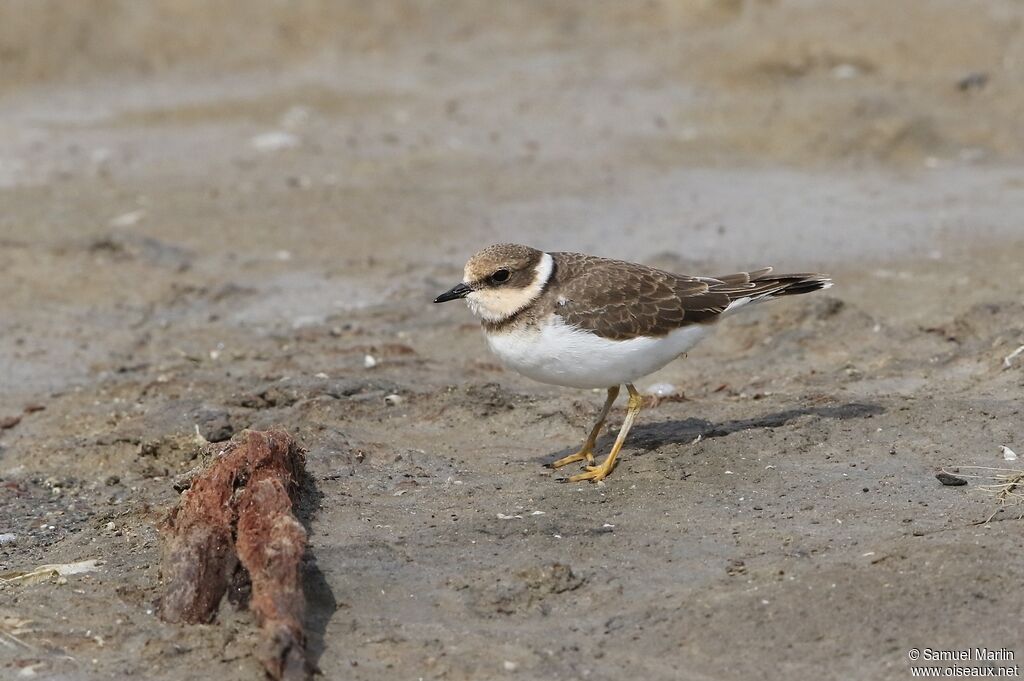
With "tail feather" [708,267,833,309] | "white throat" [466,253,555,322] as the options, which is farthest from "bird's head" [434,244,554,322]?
"tail feather" [708,267,833,309]

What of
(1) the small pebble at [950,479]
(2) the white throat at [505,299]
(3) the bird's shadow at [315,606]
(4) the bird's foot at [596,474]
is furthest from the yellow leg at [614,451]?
(1) the small pebble at [950,479]

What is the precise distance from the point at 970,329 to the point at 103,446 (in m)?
5.01

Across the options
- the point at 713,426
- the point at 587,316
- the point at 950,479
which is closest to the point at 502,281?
the point at 587,316

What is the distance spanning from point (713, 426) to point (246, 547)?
104 inches

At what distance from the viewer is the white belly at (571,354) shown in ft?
20.7

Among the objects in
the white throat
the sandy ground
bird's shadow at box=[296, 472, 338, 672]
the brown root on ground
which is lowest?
the sandy ground

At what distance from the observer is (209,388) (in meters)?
7.99

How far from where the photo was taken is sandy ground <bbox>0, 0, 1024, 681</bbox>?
4.95 meters

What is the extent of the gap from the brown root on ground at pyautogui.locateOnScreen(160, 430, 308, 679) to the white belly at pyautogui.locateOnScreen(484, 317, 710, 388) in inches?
48.2

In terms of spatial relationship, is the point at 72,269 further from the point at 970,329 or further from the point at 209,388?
the point at 970,329

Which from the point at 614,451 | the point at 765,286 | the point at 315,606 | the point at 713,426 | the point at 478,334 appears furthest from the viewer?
the point at 478,334

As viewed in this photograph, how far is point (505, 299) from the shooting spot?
6.47 meters

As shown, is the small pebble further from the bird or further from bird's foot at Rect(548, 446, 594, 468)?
bird's foot at Rect(548, 446, 594, 468)

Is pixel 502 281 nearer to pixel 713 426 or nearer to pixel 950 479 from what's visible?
pixel 713 426
